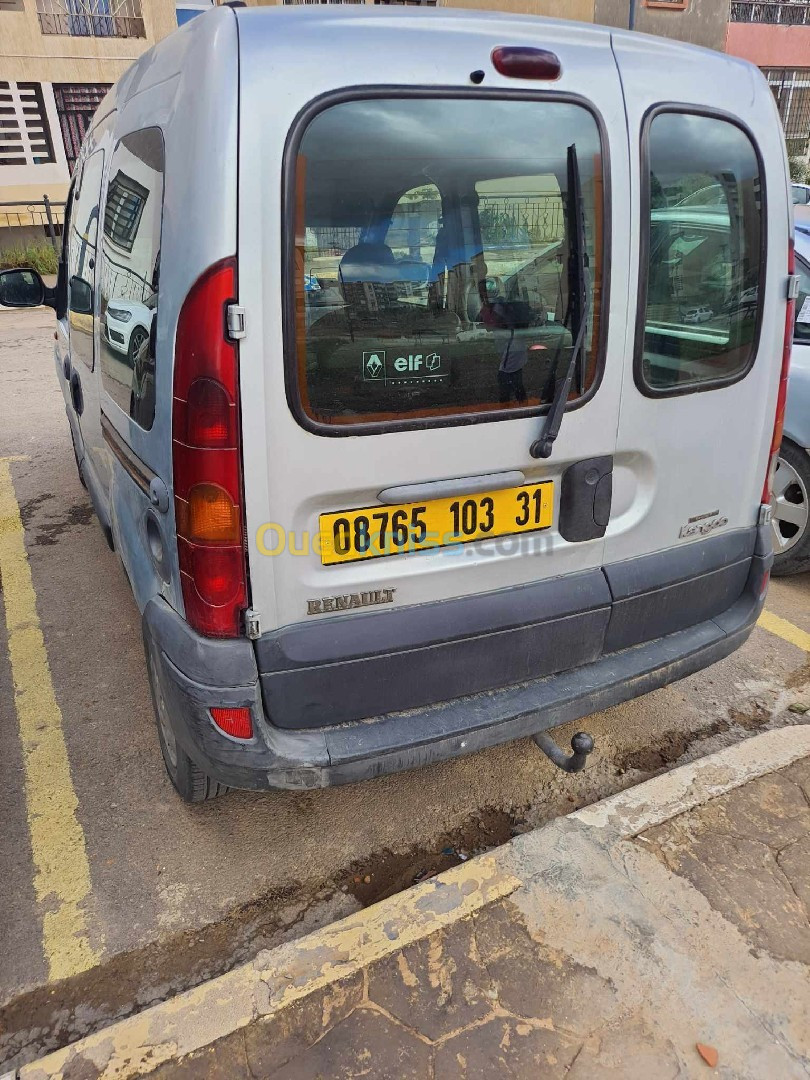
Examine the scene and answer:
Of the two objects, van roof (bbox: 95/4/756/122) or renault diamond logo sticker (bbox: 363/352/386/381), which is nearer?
van roof (bbox: 95/4/756/122)

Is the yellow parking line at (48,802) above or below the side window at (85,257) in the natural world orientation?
below

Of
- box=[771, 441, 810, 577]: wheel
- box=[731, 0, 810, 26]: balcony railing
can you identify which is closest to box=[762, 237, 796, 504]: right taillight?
box=[771, 441, 810, 577]: wheel

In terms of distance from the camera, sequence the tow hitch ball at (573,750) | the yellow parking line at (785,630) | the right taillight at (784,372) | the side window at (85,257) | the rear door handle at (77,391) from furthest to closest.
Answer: the yellow parking line at (785,630)
the rear door handle at (77,391)
the side window at (85,257)
the right taillight at (784,372)
the tow hitch ball at (573,750)

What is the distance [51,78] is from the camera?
18844mm

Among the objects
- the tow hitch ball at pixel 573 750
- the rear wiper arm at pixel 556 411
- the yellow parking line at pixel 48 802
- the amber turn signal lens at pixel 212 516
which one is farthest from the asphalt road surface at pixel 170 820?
the rear wiper arm at pixel 556 411

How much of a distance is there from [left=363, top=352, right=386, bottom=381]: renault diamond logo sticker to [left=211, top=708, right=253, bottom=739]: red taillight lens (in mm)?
905

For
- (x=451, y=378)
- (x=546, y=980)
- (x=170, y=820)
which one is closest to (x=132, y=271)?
(x=451, y=378)

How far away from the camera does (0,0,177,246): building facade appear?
1844 centimetres

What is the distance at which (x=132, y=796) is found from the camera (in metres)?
2.68

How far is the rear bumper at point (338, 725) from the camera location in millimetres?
1962

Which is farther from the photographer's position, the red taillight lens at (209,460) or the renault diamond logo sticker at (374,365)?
the renault diamond logo sticker at (374,365)

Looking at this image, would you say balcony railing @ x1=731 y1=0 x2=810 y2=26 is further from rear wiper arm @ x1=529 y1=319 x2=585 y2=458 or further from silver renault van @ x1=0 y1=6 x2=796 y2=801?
rear wiper arm @ x1=529 y1=319 x2=585 y2=458

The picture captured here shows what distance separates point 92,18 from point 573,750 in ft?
74.9

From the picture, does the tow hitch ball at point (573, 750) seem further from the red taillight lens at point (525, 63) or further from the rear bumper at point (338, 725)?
the red taillight lens at point (525, 63)
